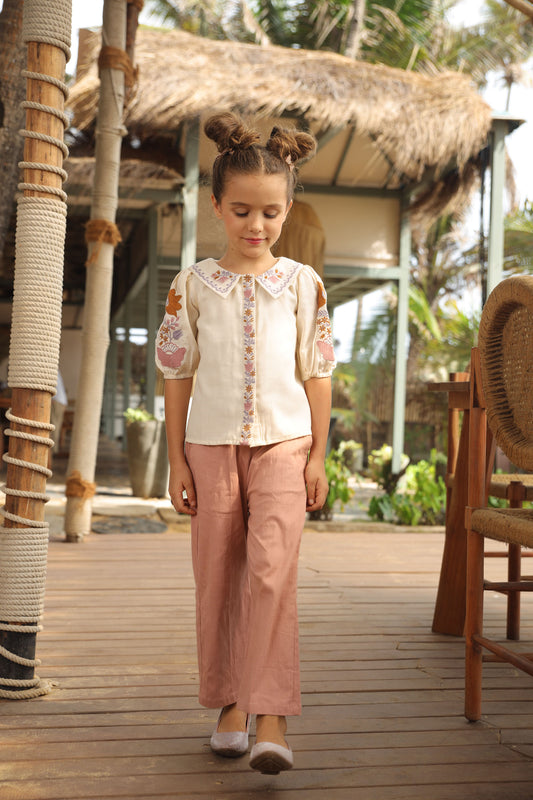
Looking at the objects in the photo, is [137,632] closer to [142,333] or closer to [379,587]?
[379,587]

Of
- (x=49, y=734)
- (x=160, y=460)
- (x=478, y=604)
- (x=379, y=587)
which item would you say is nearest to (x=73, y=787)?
(x=49, y=734)

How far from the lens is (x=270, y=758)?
146 centimetres

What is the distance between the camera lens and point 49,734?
176 centimetres

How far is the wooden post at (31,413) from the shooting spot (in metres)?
2.00

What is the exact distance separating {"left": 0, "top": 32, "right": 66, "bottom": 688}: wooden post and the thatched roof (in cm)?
347

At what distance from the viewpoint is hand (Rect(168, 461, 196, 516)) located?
5.59 ft

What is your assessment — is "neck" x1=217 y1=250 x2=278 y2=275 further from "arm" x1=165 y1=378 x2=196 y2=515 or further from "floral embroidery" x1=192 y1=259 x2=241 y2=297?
"arm" x1=165 y1=378 x2=196 y2=515

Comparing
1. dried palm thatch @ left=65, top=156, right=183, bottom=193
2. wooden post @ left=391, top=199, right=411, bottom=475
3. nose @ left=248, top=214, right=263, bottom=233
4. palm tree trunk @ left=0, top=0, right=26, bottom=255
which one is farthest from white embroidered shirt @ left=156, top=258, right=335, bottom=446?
wooden post @ left=391, top=199, right=411, bottom=475

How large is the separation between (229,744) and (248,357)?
2.64 feet

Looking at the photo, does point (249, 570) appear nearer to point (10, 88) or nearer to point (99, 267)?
point (10, 88)

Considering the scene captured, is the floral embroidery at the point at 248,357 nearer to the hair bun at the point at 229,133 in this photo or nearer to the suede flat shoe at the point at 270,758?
the hair bun at the point at 229,133

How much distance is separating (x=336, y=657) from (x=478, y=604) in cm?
65

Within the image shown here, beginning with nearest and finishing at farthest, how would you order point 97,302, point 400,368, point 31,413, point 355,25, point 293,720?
1. point 293,720
2. point 31,413
3. point 97,302
4. point 400,368
5. point 355,25

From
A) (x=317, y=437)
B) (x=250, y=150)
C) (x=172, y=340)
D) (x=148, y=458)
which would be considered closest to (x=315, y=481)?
(x=317, y=437)
